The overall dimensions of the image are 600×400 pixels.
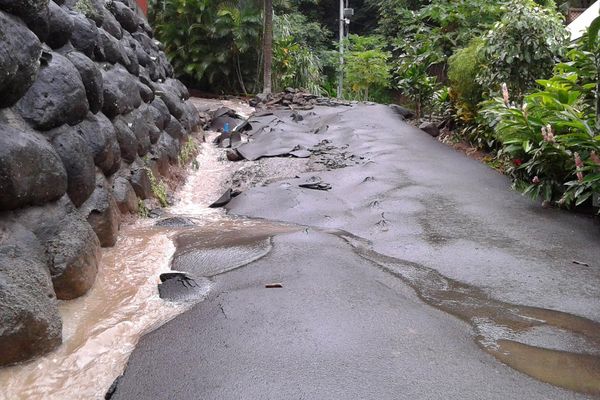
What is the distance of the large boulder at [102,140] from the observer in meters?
4.98

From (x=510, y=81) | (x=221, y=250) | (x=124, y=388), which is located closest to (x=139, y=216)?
(x=221, y=250)

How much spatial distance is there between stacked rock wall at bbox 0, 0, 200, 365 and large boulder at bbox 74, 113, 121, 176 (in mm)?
12

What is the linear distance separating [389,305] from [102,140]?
3461mm

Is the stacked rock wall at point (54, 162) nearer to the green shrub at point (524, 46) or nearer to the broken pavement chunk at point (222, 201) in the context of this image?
the broken pavement chunk at point (222, 201)

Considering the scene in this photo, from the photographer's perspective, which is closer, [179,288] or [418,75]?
[179,288]

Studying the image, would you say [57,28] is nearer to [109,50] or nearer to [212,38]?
[109,50]

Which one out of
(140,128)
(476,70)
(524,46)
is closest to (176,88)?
(140,128)

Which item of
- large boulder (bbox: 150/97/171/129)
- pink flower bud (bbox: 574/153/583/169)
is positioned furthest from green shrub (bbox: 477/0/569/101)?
large boulder (bbox: 150/97/171/129)

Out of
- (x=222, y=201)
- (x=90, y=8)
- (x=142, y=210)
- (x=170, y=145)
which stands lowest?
(x=222, y=201)

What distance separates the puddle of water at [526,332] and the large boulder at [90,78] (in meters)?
3.47

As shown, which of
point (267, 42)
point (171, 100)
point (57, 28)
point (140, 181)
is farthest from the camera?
point (267, 42)

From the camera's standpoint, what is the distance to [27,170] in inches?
133

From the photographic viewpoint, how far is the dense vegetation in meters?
5.76

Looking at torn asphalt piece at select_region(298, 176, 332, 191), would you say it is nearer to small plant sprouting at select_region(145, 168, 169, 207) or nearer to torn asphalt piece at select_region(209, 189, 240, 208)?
torn asphalt piece at select_region(209, 189, 240, 208)
